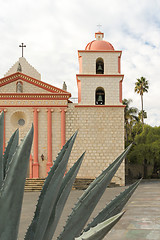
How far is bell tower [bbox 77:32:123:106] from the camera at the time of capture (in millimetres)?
19516

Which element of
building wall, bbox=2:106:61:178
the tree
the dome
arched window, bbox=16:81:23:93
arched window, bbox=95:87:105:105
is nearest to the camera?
building wall, bbox=2:106:61:178

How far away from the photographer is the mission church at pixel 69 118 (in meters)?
19.0

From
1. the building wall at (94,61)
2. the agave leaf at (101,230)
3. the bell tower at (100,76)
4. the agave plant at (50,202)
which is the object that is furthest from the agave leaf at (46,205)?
the building wall at (94,61)

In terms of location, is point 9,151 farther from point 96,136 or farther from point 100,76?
point 100,76

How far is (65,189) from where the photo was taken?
67.8 inches

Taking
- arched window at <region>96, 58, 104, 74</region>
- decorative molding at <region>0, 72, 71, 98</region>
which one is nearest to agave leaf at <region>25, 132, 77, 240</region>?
decorative molding at <region>0, 72, 71, 98</region>

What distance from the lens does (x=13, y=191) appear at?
4.01 feet

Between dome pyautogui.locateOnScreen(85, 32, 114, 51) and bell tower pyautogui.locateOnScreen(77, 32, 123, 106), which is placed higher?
dome pyautogui.locateOnScreen(85, 32, 114, 51)

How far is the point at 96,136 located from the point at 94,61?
4.86 metres

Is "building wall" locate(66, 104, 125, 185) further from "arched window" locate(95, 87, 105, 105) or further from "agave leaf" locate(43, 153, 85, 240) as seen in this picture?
"agave leaf" locate(43, 153, 85, 240)

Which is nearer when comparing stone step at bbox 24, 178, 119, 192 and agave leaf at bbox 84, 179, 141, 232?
agave leaf at bbox 84, 179, 141, 232

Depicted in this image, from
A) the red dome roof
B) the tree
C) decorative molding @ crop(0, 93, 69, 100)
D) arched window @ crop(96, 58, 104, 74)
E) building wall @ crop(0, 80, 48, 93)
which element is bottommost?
the tree

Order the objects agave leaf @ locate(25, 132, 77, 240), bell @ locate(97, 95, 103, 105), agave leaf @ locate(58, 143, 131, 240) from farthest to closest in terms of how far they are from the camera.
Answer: bell @ locate(97, 95, 103, 105), agave leaf @ locate(58, 143, 131, 240), agave leaf @ locate(25, 132, 77, 240)

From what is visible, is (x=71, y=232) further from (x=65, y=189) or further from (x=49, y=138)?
(x=49, y=138)
